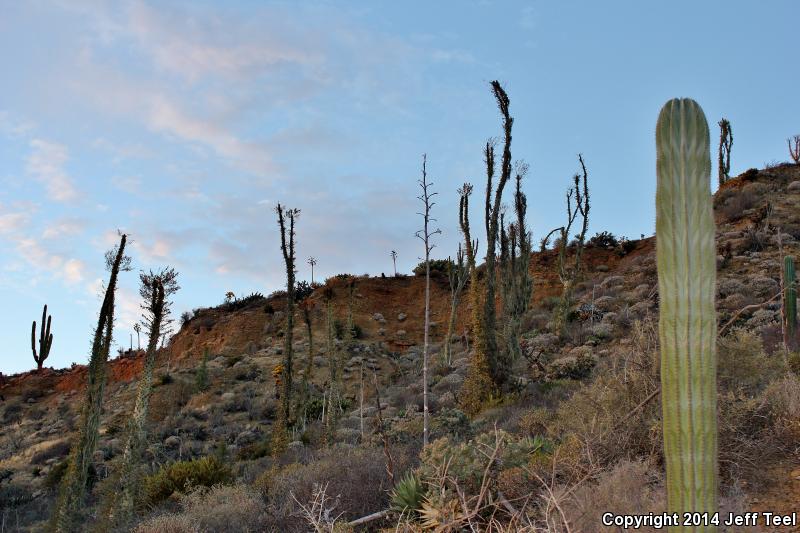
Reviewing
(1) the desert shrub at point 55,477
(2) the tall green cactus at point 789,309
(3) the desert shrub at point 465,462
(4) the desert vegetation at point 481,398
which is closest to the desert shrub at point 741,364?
(4) the desert vegetation at point 481,398

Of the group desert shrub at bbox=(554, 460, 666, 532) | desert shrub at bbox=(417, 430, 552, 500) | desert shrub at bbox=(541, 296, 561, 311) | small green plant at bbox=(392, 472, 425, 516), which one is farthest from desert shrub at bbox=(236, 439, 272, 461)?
desert shrub at bbox=(541, 296, 561, 311)

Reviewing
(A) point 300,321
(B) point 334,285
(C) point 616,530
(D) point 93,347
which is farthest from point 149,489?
(B) point 334,285

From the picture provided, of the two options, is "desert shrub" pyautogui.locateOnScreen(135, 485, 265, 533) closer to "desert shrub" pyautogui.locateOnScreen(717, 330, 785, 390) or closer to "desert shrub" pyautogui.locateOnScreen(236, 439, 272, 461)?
"desert shrub" pyautogui.locateOnScreen(717, 330, 785, 390)

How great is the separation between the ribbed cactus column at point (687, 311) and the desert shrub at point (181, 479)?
10.2 m

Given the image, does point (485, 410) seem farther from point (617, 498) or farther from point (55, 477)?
point (55, 477)

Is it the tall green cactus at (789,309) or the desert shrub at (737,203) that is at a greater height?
the desert shrub at (737,203)

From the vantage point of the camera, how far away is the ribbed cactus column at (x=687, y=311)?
3.23 meters

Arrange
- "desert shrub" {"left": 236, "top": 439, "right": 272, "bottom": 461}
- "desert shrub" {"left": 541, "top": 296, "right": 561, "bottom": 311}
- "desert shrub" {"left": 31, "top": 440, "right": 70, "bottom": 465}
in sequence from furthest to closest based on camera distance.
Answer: "desert shrub" {"left": 541, "top": 296, "right": 561, "bottom": 311} → "desert shrub" {"left": 31, "top": 440, "right": 70, "bottom": 465} → "desert shrub" {"left": 236, "top": 439, "right": 272, "bottom": 461}

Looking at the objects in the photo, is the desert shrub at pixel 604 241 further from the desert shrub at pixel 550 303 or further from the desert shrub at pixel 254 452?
the desert shrub at pixel 254 452

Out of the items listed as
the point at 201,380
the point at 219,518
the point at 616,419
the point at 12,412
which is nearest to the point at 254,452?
the point at 219,518

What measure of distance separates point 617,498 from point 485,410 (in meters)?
10.4

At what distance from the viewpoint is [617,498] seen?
467cm

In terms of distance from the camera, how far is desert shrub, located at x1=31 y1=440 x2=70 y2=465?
23.8 metres

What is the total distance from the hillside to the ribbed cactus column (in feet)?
2.49
